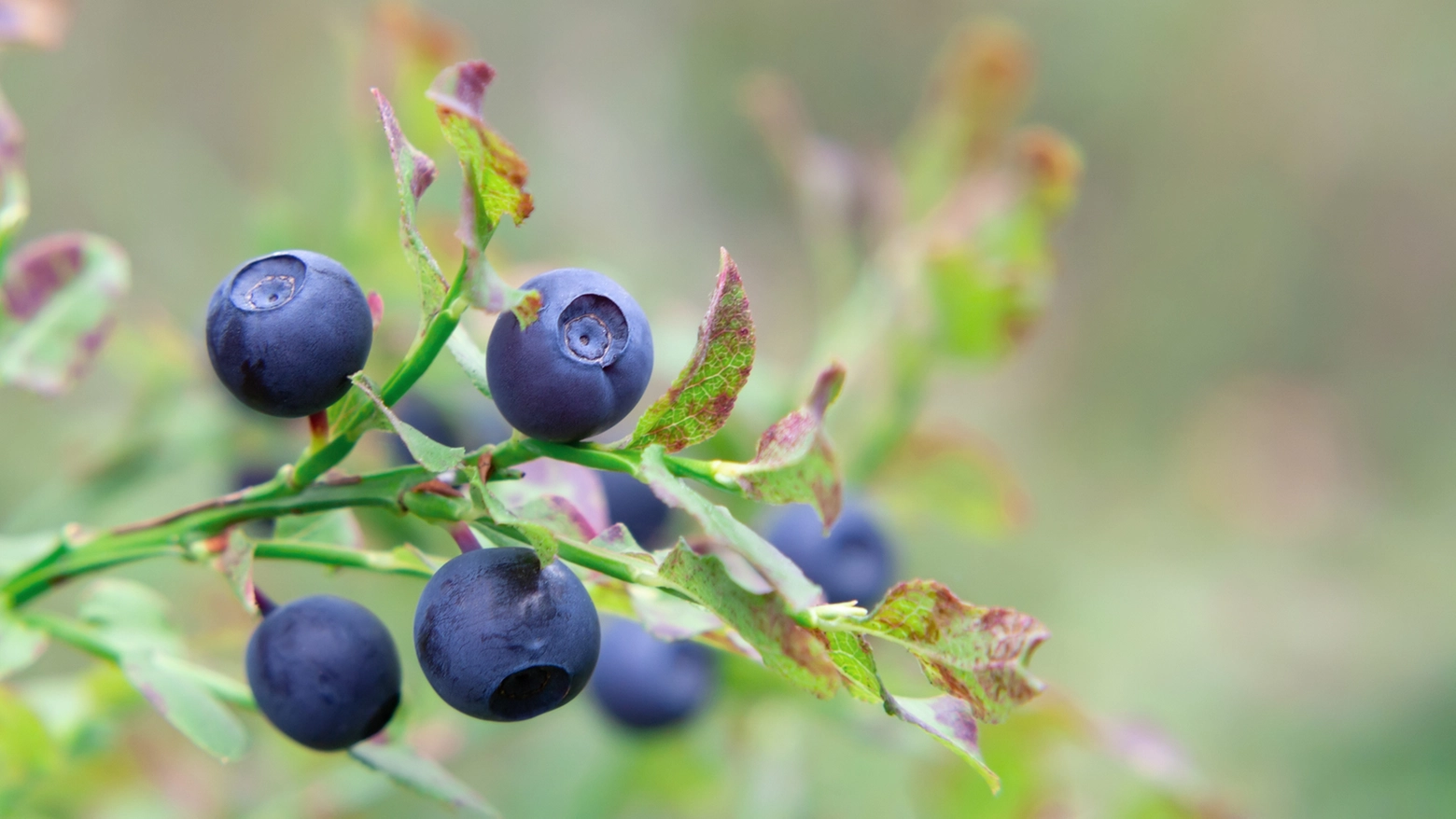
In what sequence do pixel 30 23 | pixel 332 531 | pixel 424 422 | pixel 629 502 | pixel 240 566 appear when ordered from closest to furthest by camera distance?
pixel 240 566
pixel 332 531
pixel 30 23
pixel 629 502
pixel 424 422

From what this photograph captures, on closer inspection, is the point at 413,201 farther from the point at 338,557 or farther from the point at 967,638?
the point at 967,638

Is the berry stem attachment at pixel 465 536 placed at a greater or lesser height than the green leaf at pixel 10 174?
greater

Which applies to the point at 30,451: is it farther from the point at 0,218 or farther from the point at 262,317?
the point at 262,317

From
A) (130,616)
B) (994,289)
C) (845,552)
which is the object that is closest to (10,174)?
(130,616)

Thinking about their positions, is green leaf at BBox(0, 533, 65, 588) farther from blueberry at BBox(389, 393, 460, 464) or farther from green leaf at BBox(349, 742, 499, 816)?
blueberry at BBox(389, 393, 460, 464)

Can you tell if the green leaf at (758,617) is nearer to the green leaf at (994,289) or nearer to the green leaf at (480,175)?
the green leaf at (480,175)

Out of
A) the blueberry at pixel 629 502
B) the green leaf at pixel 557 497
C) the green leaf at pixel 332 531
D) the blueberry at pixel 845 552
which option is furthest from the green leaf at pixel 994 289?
the green leaf at pixel 332 531

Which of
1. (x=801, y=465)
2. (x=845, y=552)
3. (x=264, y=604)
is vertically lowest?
(x=264, y=604)
